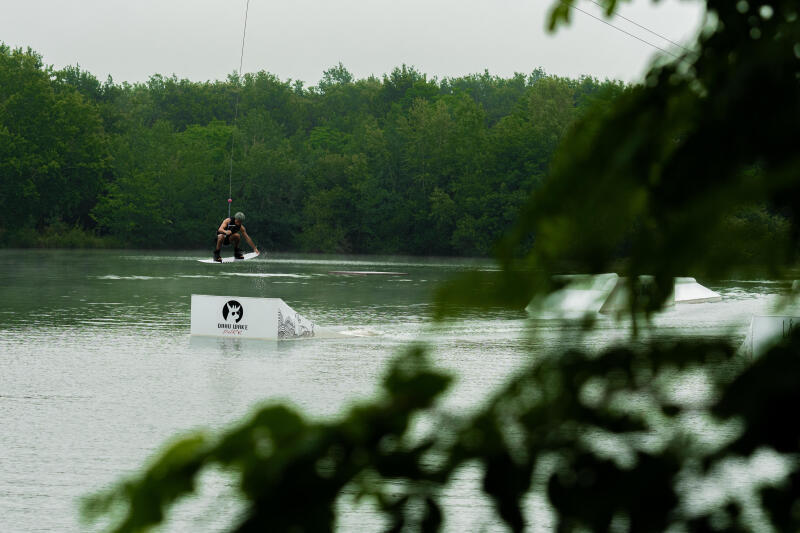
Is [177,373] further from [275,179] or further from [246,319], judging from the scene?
[275,179]

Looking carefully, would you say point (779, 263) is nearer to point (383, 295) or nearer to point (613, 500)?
point (613, 500)

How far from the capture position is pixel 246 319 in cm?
2273

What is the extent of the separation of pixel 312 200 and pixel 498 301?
101 m

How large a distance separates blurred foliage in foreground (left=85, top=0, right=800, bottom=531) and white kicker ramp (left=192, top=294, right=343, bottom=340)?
2121 cm

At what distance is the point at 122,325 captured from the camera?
26.1 metres

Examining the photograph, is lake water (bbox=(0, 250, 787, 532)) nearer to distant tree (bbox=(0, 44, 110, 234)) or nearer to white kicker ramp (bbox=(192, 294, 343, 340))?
white kicker ramp (bbox=(192, 294, 343, 340))

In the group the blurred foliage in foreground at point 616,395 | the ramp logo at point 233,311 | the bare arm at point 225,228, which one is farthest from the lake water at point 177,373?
the bare arm at point 225,228

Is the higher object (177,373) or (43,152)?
(43,152)

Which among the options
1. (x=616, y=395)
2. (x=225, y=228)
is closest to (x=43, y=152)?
(x=225, y=228)

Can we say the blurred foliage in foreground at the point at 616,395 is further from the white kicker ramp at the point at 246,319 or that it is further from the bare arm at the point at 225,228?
the bare arm at the point at 225,228

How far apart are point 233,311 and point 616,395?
22.2 metres

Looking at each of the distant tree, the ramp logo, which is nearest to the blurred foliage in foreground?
the ramp logo

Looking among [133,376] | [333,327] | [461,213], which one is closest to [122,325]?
[333,327]

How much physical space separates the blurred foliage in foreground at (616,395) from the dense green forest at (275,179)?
93775 millimetres
